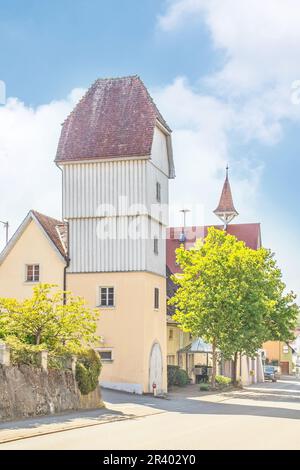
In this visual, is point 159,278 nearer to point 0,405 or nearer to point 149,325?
point 149,325

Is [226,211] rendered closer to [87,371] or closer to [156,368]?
[156,368]

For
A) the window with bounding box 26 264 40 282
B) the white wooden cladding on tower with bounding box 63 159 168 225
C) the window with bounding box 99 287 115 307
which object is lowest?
the window with bounding box 99 287 115 307

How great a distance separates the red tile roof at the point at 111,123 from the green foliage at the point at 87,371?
1330 cm

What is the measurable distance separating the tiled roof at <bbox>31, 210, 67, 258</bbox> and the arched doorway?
6901 millimetres

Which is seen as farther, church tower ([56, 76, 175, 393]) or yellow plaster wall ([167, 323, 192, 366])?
yellow plaster wall ([167, 323, 192, 366])

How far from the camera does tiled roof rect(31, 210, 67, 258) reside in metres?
41.4

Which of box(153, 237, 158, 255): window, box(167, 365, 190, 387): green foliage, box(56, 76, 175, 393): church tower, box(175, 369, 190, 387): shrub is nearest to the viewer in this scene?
box(56, 76, 175, 393): church tower

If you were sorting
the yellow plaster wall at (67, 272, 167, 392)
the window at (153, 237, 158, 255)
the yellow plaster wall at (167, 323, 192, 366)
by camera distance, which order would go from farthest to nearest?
the yellow plaster wall at (167, 323, 192, 366)
the window at (153, 237, 158, 255)
the yellow plaster wall at (67, 272, 167, 392)

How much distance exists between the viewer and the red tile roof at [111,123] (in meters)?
40.5

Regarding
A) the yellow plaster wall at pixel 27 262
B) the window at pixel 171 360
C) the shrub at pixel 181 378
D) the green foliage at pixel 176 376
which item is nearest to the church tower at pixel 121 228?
the yellow plaster wall at pixel 27 262

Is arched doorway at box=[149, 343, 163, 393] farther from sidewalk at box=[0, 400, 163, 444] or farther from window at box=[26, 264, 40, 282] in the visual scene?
sidewalk at box=[0, 400, 163, 444]

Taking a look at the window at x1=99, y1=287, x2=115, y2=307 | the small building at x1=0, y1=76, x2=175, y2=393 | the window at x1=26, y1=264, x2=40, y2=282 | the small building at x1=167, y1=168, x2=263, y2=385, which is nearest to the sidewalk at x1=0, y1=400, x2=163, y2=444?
the small building at x1=0, y1=76, x2=175, y2=393

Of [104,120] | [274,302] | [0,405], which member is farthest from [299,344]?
[0,405]
